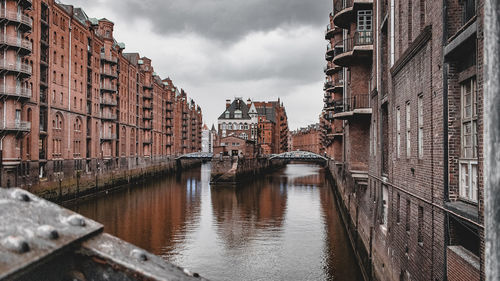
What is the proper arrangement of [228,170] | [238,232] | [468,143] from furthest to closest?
[228,170] < [238,232] < [468,143]

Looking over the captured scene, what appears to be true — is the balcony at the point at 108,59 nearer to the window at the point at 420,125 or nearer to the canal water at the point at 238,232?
the canal water at the point at 238,232

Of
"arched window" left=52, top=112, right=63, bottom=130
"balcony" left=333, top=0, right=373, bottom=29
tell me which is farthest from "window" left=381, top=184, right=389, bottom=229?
"arched window" left=52, top=112, right=63, bottom=130

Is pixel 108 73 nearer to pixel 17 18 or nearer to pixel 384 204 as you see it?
pixel 17 18

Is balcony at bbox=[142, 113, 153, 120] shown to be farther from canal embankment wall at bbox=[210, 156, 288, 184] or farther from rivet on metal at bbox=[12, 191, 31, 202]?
rivet on metal at bbox=[12, 191, 31, 202]

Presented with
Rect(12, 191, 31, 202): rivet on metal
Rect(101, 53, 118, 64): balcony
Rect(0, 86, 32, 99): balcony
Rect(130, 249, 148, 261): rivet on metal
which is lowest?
Rect(130, 249, 148, 261): rivet on metal

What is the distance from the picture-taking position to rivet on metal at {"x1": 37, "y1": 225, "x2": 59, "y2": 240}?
4.32 feet

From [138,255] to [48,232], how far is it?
29 cm

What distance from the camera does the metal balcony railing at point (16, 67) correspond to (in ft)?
88.6

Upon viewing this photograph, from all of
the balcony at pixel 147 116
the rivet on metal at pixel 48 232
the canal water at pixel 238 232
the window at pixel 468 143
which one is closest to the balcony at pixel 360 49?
the canal water at pixel 238 232

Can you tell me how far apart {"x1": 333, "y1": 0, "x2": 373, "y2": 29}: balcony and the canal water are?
10.7 meters

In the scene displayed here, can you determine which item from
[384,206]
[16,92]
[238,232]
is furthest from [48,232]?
[16,92]

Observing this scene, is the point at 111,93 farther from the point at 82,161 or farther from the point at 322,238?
the point at 322,238

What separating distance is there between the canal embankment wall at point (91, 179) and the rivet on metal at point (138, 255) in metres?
30.6

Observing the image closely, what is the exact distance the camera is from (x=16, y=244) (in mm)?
1211
